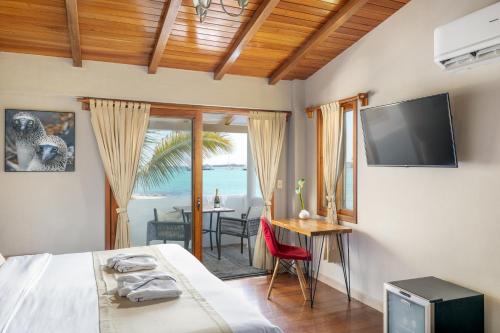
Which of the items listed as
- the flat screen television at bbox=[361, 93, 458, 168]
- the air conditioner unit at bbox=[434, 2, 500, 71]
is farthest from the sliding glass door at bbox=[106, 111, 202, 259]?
the air conditioner unit at bbox=[434, 2, 500, 71]

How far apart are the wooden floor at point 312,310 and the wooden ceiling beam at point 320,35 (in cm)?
242

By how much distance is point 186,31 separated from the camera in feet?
11.8

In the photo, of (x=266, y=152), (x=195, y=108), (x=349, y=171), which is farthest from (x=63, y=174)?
(x=349, y=171)

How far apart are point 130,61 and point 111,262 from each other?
2.26 meters

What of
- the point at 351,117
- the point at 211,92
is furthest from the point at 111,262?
the point at 351,117

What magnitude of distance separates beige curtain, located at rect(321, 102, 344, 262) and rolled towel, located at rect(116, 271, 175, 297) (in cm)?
227

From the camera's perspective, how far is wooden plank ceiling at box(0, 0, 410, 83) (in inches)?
124

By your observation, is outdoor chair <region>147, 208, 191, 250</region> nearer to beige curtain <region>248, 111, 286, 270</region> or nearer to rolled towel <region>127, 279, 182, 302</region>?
beige curtain <region>248, 111, 286, 270</region>

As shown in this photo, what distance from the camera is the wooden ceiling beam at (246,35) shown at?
3.16m

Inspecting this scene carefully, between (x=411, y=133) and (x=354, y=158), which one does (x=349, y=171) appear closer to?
(x=354, y=158)

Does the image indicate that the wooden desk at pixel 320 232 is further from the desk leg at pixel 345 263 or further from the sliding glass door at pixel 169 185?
the sliding glass door at pixel 169 185

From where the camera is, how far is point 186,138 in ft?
14.6

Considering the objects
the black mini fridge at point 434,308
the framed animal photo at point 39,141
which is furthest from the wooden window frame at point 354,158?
the framed animal photo at point 39,141

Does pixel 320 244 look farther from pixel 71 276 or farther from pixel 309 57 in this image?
pixel 71 276
